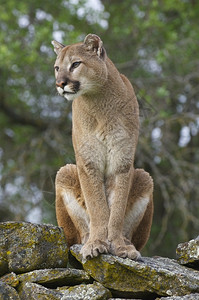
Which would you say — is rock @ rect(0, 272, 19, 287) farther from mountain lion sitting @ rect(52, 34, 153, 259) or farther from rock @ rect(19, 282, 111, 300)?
mountain lion sitting @ rect(52, 34, 153, 259)

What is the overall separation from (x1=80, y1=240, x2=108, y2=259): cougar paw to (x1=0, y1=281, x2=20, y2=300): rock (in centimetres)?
107

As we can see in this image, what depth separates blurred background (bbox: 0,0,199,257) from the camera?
15.5m

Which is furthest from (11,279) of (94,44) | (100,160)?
(94,44)

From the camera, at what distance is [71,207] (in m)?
Result: 8.05

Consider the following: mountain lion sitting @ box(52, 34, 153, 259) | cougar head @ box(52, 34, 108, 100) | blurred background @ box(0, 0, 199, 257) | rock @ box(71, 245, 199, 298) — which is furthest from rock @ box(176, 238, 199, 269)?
blurred background @ box(0, 0, 199, 257)

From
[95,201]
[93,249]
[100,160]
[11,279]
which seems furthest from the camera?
[100,160]

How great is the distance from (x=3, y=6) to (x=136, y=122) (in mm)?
11313

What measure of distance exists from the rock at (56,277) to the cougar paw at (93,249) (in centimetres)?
24

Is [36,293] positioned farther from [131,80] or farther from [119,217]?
[131,80]

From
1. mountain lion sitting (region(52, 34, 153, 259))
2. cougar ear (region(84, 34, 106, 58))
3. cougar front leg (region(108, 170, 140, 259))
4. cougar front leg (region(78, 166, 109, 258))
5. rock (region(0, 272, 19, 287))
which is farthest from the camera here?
cougar ear (region(84, 34, 106, 58))

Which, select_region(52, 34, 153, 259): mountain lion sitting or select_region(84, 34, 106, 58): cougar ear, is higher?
select_region(84, 34, 106, 58): cougar ear

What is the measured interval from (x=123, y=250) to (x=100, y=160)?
1.33 meters

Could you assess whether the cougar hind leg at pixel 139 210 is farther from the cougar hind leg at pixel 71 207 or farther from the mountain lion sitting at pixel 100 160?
the cougar hind leg at pixel 71 207

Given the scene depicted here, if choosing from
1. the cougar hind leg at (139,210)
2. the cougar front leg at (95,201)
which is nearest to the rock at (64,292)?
the cougar front leg at (95,201)
